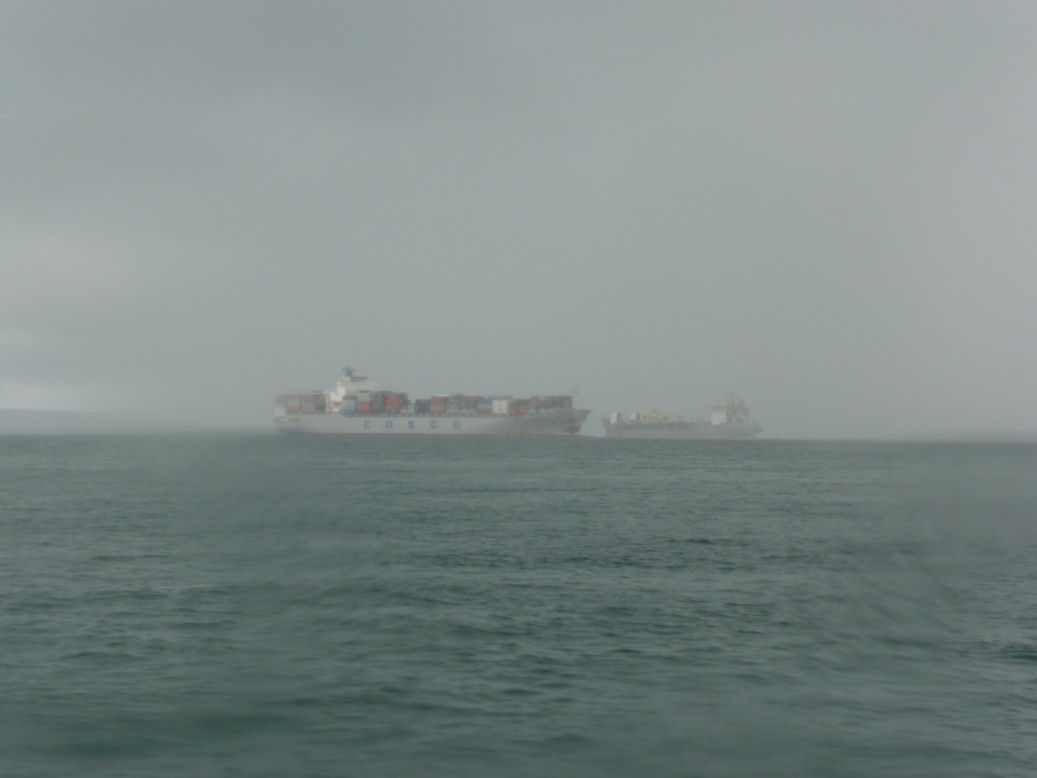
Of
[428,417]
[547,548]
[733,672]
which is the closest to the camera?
[733,672]

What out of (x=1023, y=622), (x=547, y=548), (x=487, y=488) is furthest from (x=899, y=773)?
(x=487, y=488)

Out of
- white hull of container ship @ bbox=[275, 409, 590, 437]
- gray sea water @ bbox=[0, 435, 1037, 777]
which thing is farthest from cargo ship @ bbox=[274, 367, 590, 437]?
gray sea water @ bbox=[0, 435, 1037, 777]

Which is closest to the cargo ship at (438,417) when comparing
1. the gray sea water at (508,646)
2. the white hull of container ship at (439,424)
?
the white hull of container ship at (439,424)

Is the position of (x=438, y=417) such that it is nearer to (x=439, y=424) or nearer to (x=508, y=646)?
(x=439, y=424)

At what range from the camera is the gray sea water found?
425 inches

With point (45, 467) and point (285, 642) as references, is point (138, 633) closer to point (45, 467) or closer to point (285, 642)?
point (285, 642)

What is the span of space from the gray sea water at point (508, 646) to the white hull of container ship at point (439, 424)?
117 meters

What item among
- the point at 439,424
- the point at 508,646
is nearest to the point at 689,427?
the point at 439,424

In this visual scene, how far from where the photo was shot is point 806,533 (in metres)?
32.0

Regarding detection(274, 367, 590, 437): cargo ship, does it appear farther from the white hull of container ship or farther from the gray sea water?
the gray sea water

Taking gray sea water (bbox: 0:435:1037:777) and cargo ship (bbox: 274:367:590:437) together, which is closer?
gray sea water (bbox: 0:435:1037:777)

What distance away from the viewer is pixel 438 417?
154m

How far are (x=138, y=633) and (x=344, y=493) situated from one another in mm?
27497

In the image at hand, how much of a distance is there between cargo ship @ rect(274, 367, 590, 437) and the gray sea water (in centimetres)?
11778
